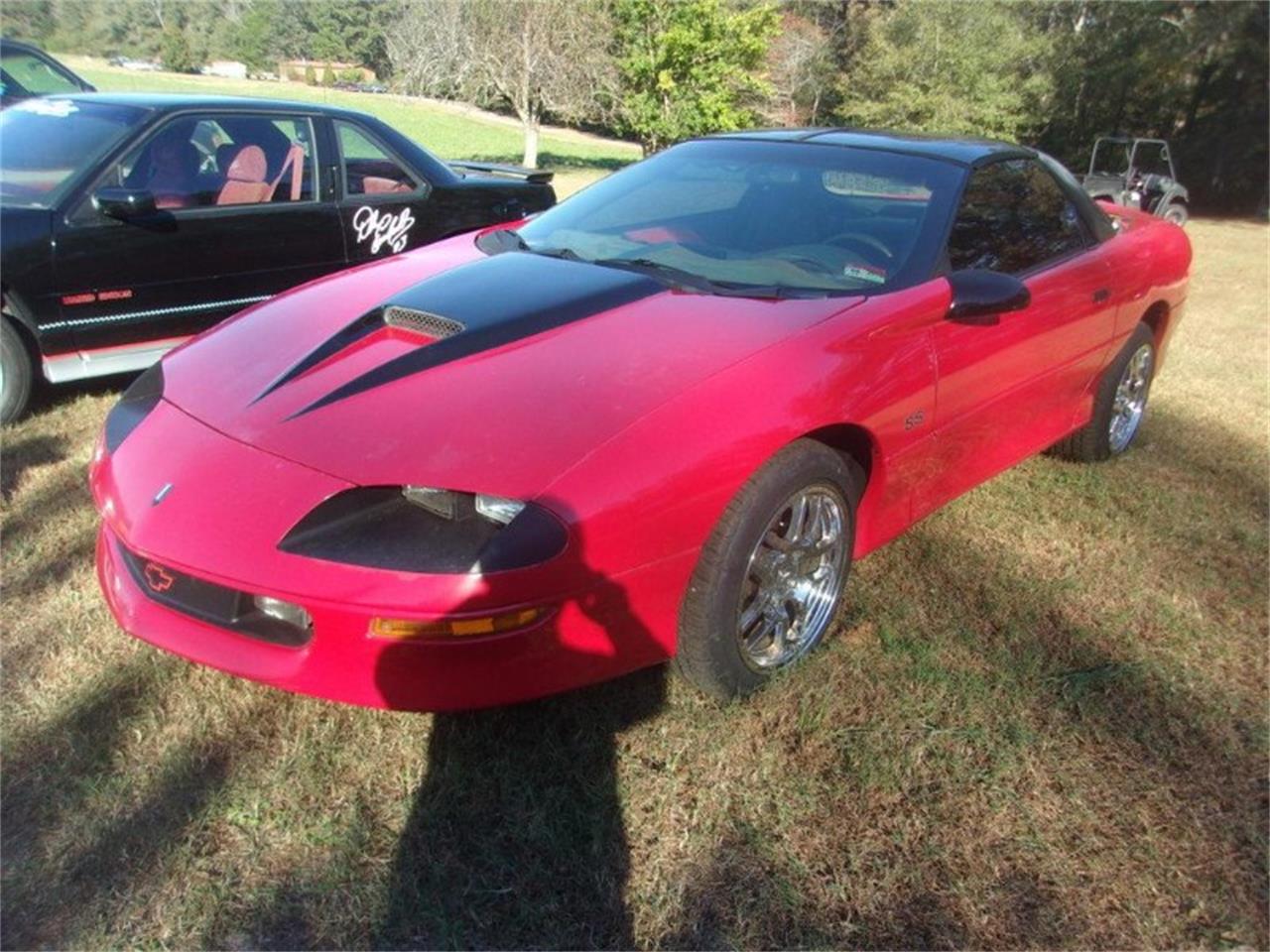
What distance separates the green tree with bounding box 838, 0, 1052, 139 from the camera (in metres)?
23.2

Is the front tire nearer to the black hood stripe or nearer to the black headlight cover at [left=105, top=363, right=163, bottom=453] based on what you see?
the black hood stripe

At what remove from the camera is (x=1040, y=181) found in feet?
12.3

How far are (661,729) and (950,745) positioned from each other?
0.73m

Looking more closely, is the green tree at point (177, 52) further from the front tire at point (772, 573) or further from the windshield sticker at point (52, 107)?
the front tire at point (772, 573)

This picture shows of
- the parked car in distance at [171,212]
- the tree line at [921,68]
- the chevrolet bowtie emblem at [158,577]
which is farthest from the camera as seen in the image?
the tree line at [921,68]

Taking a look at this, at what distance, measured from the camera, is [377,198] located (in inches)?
209

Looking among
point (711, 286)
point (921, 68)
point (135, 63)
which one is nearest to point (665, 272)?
point (711, 286)

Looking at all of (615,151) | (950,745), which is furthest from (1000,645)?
(615,151)

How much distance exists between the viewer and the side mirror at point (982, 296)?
2.84m

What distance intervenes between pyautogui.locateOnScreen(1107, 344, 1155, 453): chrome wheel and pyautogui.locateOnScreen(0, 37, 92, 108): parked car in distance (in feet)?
26.9

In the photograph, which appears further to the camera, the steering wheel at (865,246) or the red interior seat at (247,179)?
the red interior seat at (247,179)

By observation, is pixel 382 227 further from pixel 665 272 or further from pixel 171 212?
pixel 665 272

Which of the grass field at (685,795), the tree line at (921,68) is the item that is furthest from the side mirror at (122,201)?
the tree line at (921,68)

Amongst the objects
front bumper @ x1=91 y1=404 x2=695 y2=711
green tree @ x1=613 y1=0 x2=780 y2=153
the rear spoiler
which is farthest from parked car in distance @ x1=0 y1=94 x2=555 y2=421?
green tree @ x1=613 y1=0 x2=780 y2=153
